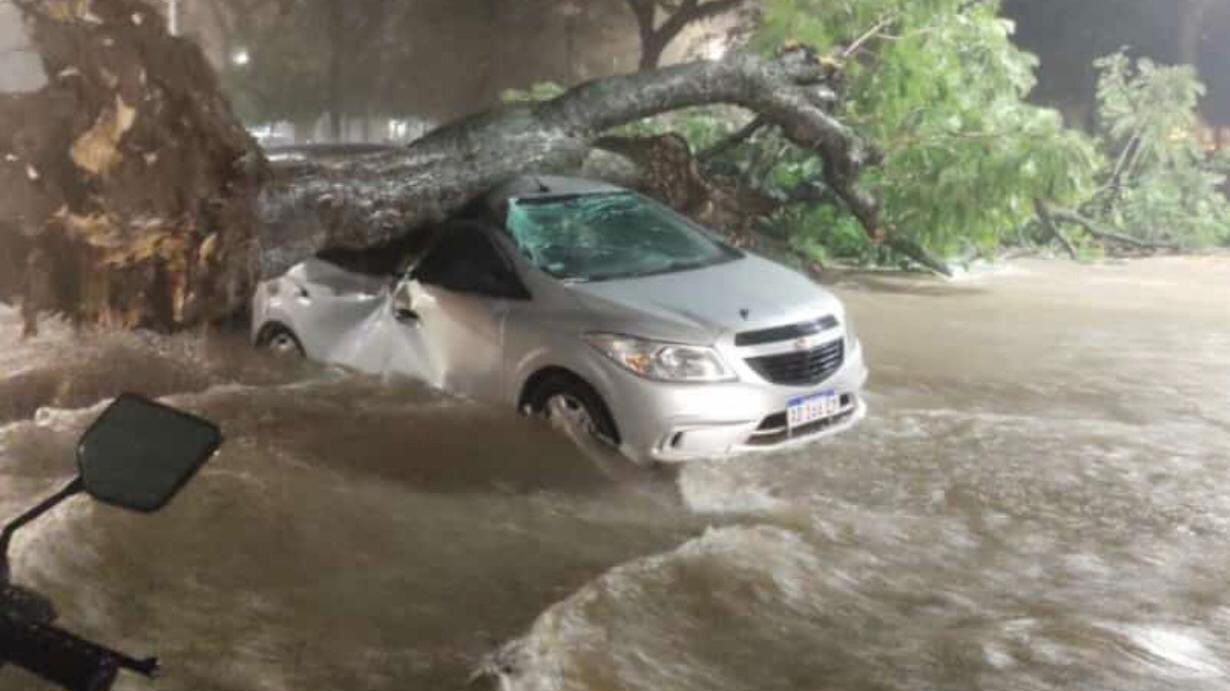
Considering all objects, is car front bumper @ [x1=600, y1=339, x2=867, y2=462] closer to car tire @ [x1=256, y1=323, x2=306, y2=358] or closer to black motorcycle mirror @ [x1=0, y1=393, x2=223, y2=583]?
car tire @ [x1=256, y1=323, x2=306, y2=358]

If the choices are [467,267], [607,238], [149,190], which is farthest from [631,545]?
[149,190]

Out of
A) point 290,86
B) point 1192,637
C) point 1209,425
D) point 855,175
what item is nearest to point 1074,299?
point 855,175

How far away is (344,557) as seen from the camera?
5.44 m

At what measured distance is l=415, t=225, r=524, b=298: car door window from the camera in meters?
6.95

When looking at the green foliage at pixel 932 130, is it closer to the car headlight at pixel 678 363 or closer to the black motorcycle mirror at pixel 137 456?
the car headlight at pixel 678 363

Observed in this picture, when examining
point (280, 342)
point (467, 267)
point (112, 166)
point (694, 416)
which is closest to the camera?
point (694, 416)

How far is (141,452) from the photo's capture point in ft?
6.52

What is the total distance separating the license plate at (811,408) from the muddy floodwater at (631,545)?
39 cm

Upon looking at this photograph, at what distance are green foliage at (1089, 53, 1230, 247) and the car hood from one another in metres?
12.7

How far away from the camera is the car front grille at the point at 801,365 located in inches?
249

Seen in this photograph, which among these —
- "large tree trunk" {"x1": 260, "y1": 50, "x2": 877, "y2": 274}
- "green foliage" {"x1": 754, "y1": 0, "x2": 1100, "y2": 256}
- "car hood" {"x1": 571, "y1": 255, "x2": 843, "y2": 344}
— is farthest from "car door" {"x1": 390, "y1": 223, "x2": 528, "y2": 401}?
"green foliage" {"x1": 754, "y1": 0, "x2": 1100, "y2": 256}

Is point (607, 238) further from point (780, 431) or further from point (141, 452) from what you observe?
point (141, 452)

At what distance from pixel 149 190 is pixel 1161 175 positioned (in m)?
15.1

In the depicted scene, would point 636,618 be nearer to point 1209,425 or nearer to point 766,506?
point 766,506
